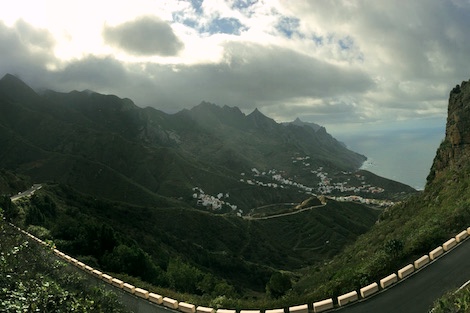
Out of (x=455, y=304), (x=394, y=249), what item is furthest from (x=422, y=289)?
(x=455, y=304)

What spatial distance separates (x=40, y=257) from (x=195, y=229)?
102416 millimetres

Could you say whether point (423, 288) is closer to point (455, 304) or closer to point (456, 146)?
point (455, 304)

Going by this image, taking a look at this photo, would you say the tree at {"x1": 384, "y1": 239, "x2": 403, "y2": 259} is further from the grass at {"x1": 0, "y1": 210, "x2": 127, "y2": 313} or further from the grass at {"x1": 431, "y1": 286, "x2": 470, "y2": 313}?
the grass at {"x1": 0, "y1": 210, "x2": 127, "y2": 313}

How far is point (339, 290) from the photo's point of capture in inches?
660

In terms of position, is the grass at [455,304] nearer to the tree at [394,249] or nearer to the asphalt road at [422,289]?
the asphalt road at [422,289]

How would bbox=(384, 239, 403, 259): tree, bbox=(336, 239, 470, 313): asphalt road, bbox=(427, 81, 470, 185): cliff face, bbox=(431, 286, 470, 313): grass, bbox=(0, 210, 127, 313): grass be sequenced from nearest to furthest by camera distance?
bbox=(0, 210, 127, 313): grass, bbox=(431, 286, 470, 313): grass, bbox=(336, 239, 470, 313): asphalt road, bbox=(384, 239, 403, 259): tree, bbox=(427, 81, 470, 185): cliff face

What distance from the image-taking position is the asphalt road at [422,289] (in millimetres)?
14790

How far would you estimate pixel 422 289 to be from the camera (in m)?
15.6

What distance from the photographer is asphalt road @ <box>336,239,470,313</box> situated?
1479cm

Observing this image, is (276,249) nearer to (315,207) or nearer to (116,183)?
(315,207)

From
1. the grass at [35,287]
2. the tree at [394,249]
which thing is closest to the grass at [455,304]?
the tree at [394,249]

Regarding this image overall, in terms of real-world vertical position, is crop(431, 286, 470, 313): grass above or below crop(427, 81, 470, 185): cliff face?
below

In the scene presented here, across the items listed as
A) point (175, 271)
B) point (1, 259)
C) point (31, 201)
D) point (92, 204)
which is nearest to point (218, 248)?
point (92, 204)

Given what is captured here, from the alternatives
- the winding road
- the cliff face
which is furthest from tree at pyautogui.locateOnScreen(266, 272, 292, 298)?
the cliff face
